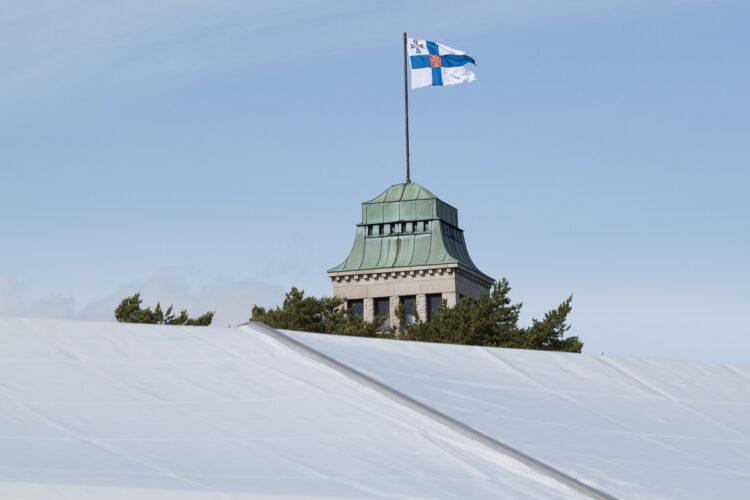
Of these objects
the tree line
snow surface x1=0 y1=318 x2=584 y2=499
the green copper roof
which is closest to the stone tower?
the green copper roof

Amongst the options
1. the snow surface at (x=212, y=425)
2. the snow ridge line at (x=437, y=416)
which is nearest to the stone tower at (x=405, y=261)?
the snow ridge line at (x=437, y=416)

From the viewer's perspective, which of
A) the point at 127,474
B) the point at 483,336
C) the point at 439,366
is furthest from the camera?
the point at 483,336

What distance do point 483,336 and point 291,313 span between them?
7.38 metres

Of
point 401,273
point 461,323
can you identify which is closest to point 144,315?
point 461,323

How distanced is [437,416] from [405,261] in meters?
79.4

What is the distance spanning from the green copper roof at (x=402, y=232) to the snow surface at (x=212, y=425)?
7780cm

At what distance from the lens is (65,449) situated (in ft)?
24.9

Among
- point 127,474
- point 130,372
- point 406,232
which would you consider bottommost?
point 127,474

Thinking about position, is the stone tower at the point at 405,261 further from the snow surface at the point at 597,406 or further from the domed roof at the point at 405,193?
the snow surface at the point at 597,406

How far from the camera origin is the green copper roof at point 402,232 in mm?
88812

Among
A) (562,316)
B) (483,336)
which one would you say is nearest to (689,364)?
(483,336)

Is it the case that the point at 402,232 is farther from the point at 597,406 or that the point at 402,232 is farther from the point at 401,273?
the point at 597,406

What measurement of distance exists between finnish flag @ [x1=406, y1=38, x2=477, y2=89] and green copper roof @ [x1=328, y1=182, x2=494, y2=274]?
23060mm

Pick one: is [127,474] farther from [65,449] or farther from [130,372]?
[130,372]
